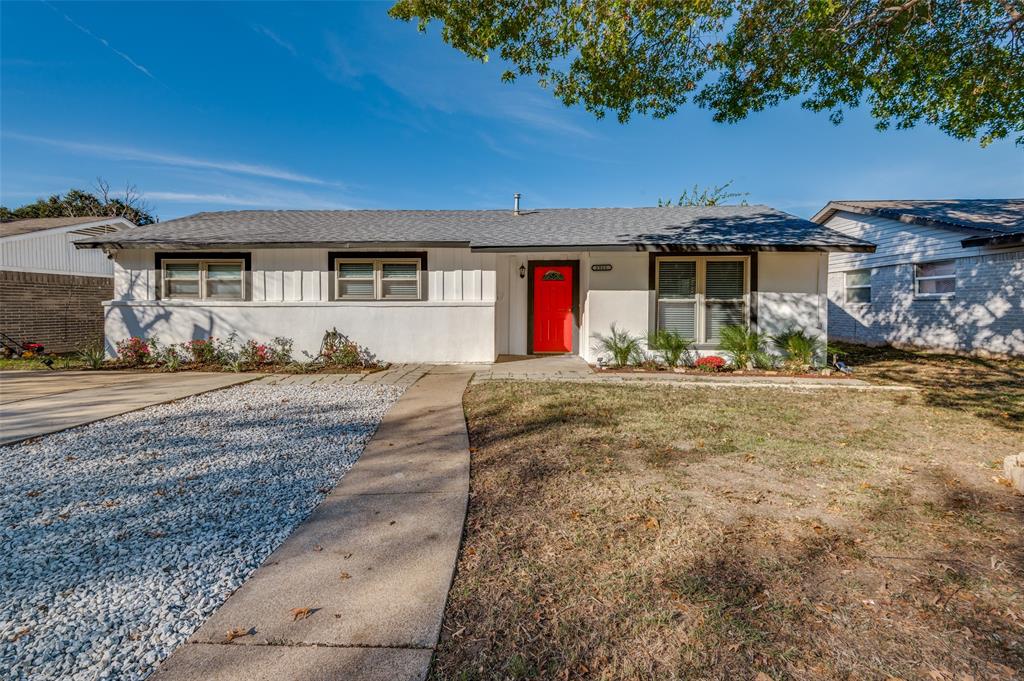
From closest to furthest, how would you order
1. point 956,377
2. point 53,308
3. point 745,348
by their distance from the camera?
point 956,377 → point 745,348 → point 53,308

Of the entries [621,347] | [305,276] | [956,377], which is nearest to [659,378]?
[621,347]

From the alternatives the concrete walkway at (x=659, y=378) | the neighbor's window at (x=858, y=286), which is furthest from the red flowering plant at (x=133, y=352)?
the neighbor's window at (x=858, y=286)

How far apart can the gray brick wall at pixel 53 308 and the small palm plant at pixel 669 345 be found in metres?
14.7

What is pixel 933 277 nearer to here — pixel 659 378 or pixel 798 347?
pixel 798 347

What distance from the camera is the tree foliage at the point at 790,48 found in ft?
20.8

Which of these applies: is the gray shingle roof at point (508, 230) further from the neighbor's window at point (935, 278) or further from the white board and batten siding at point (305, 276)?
the neighbor's window at point (935, 278)

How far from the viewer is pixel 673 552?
2.53m

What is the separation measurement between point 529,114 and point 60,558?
43.2 ft

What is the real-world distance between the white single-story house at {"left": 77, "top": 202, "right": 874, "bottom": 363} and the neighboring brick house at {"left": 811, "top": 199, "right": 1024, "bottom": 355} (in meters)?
5.08

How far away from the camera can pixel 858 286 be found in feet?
48.5

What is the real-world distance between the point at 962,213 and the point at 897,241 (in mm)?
1781

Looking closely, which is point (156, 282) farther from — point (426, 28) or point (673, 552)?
point (673, 552)

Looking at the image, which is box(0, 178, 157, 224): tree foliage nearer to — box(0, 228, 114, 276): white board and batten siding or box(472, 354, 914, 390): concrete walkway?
box(0, 228, 114, 276): white board and batten siding

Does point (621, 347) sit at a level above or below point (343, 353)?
above
